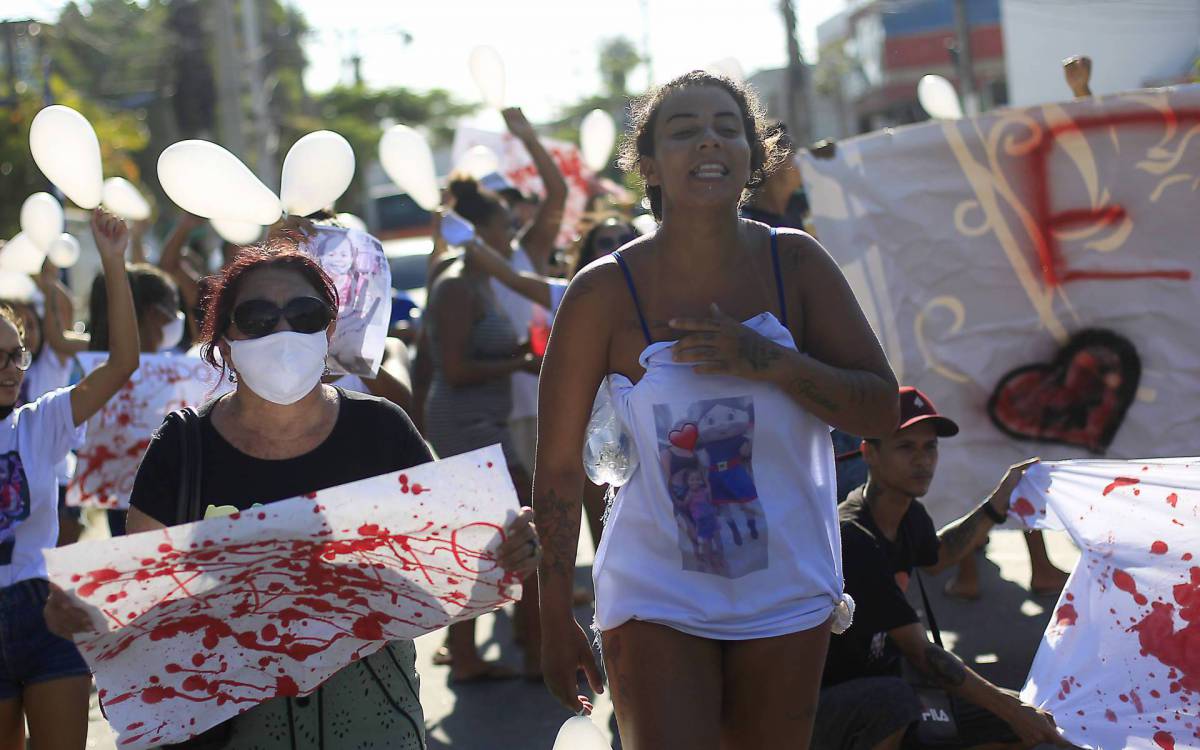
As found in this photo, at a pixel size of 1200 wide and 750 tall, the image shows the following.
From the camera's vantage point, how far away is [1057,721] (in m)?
3.95

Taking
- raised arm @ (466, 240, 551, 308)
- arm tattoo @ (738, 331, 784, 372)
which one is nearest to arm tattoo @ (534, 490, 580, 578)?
arm tattoo @ (738, 331, 784, 372)

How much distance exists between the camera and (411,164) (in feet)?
20.2

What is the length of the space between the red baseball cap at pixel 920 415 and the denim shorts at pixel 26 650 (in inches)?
94.1

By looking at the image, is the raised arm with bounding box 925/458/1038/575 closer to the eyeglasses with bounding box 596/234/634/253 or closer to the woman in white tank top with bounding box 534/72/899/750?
the woman in white tank top with bounding box 534/72/899/750

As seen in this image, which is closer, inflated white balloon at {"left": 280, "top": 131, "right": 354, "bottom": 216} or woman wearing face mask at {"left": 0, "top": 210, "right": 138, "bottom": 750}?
woman wearing face mask at {"left": 0, "top": 210, "right": 138, "bottom": 750}

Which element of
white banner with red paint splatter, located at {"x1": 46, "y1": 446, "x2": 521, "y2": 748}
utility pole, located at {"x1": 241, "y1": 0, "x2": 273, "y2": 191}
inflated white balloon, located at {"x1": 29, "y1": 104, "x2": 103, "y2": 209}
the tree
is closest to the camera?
white banner with red paint splatter, located at {"x1": 46, "y1": 446, "x2": 521, "y2": 748}

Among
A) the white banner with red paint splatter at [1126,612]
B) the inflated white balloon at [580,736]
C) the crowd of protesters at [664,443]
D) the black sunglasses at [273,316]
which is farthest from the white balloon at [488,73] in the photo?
the inflated white balloon at [580,736]

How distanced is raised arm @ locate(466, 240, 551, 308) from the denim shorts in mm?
2708

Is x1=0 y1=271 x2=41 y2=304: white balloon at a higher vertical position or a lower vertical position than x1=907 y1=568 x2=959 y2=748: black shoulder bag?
higher

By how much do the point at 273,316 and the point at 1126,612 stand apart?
237 cm

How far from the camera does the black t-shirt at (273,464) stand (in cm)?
298

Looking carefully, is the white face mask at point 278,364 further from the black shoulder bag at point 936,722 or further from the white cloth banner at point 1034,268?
the white cloth banner at point 1034,268

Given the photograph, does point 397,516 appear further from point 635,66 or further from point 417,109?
point 635,66

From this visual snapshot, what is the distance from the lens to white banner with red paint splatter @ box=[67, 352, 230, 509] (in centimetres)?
566
